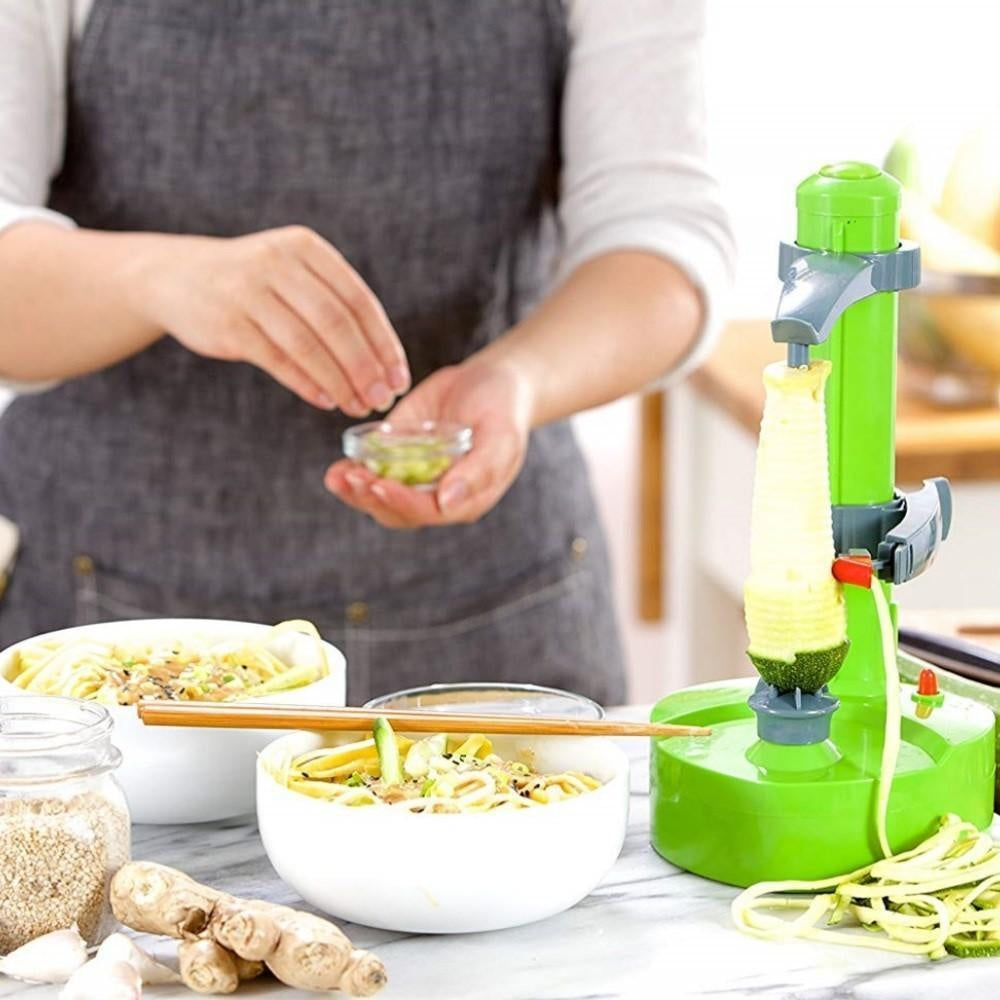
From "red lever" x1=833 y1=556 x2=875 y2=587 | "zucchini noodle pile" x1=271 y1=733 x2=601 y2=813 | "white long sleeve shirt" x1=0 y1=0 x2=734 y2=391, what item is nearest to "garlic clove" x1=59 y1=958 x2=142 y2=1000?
"zucchini noodle pile" x1=271 y1=733 x2=601 y2=813

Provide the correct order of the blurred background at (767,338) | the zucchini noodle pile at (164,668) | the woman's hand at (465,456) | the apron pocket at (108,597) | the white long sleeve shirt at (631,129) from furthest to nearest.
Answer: the blurred background at (767,338)
the apron pocket at (108,597)
the white long sleeve shirt at (631,129)
the woman's hand at (465,456)
the zucchini noodle pile at (164,668)

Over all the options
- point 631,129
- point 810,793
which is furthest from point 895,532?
point 631,129

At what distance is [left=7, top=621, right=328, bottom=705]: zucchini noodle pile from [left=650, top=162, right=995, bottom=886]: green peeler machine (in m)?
0.23

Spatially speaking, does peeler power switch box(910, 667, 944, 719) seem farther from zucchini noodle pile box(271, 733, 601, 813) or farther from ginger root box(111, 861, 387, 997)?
ginger root box(111, 861, 387, 997)

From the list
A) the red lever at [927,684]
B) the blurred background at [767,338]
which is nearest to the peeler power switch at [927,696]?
the red lever at [927,684]

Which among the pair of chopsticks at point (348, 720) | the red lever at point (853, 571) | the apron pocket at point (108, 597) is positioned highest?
the red lever at point (853, 571)

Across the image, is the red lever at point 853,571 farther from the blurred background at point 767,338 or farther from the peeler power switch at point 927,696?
the blurred background at point 767,338

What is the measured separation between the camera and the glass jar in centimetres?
90

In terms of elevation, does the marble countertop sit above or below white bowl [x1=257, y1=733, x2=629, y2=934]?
below

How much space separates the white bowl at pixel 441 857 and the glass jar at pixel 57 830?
8 centimetres

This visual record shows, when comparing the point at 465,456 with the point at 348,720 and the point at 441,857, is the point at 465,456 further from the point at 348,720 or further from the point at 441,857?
the point at 441,857

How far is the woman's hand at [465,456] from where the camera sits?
1494 millimetres

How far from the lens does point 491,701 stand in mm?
1095

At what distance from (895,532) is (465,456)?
55 centimetres
